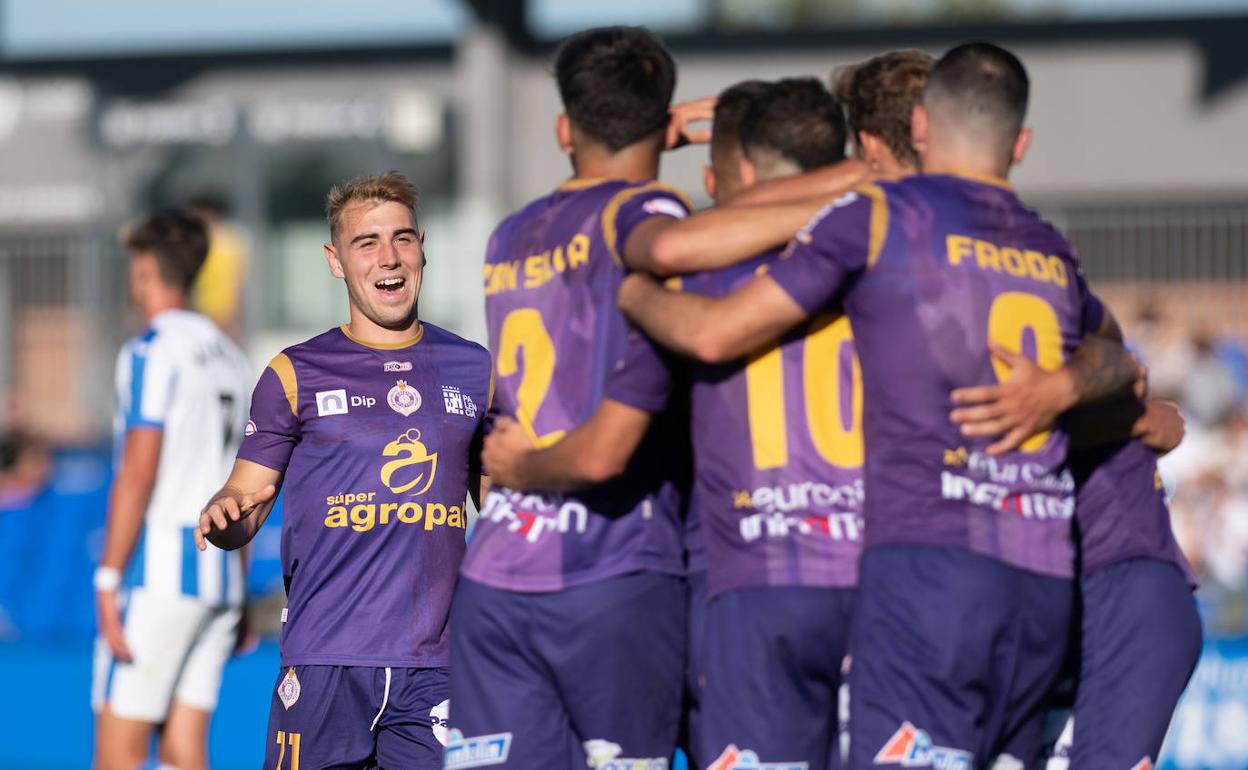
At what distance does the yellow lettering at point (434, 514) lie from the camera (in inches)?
176

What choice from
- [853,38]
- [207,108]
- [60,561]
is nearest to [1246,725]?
[60,561]

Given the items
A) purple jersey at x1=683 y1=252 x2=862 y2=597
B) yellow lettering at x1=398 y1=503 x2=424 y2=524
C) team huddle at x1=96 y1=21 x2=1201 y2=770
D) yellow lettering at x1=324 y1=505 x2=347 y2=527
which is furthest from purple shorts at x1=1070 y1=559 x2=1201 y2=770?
yellow lettering at x1=324 y1=505 x2=347 y2=527

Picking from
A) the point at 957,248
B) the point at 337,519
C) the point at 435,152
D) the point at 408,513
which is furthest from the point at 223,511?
the point at 435,152

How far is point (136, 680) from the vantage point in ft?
20.7

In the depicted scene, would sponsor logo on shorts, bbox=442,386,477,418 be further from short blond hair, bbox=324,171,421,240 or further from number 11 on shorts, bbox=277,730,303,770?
number 11 on shorts, bbox=277,730,303,770

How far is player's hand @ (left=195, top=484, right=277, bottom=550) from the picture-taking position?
13.5 ft

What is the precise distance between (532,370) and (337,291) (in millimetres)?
15189

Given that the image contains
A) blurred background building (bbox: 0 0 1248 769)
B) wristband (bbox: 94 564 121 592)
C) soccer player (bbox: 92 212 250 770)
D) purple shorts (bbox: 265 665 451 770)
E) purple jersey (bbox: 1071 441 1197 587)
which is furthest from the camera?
blurred background building (bbox: 0 0 1248 769)

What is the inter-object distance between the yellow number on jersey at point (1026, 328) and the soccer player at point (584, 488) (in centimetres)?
75

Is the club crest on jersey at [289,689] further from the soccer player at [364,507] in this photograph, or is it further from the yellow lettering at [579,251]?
the yellow lettering at [579,251]

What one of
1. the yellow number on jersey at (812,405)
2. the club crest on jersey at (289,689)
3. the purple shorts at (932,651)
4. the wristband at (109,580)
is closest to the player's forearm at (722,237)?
the yellow number on jersey at (812,405)

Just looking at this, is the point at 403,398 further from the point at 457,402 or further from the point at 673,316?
the point at 673,316

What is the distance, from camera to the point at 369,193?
14.9 ft

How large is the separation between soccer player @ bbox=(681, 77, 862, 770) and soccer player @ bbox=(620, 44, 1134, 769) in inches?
4.2
